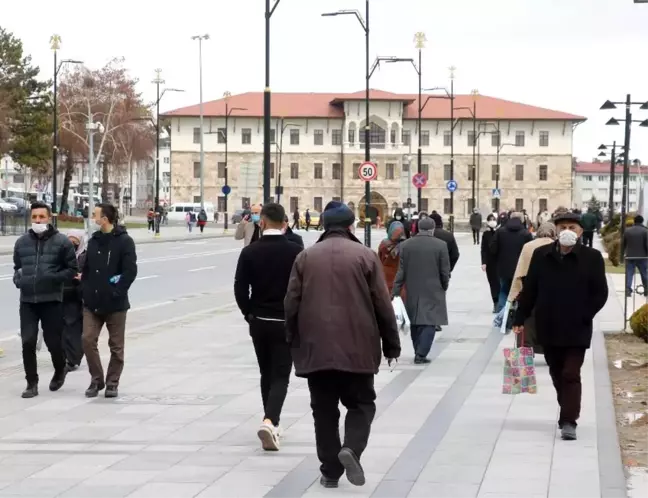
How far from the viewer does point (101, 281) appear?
11258mm

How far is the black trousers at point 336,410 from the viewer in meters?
7.46

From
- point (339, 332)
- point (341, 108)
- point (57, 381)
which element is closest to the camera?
point (339, 332)

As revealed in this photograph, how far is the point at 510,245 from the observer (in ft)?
59.5

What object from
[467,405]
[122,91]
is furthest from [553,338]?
[122,91]

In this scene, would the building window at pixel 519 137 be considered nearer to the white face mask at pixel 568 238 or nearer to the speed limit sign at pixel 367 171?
the speed limit sign at pixel 367 171

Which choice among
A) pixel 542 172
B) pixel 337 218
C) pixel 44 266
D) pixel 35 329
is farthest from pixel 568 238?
pixel 542 172

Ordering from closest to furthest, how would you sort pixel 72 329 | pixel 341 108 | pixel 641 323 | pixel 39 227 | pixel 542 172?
pixel 39 227 < pixel 72 329 < pixel 641 323 < pixel 542 172 < pixel 341 108

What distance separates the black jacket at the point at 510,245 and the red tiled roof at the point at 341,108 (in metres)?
103

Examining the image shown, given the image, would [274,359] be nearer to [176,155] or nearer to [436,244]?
[436,244]

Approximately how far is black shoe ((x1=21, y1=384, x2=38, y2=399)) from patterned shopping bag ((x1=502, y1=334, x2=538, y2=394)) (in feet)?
13.7

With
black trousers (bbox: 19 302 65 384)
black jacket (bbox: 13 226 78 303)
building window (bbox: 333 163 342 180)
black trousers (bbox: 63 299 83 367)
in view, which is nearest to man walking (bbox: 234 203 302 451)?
black jacket (bbox: 13 226 78 303)

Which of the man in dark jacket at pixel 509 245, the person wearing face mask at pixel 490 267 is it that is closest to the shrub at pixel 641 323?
the man in dark jacket at pixel 509 245

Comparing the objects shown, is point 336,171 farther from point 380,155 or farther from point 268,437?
point 268,437

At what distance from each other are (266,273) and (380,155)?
112582 mm
